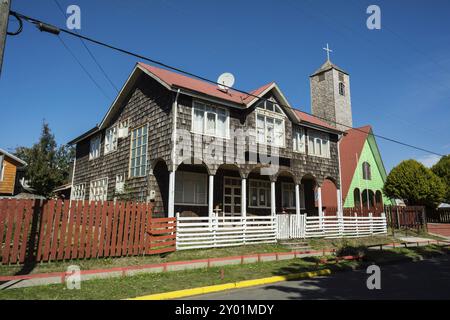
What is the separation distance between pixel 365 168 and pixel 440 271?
81.2 ft

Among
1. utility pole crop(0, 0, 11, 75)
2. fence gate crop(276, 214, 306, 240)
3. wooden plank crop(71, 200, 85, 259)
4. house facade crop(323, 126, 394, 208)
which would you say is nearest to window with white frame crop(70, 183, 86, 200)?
wooden plank crop(71, 200, 85, 259)

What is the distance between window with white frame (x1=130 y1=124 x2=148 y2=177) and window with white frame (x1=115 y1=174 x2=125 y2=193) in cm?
85

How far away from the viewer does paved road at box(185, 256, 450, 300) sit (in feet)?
22.8

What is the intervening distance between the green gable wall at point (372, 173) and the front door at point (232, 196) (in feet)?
52.0

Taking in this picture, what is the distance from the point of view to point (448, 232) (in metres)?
26.0

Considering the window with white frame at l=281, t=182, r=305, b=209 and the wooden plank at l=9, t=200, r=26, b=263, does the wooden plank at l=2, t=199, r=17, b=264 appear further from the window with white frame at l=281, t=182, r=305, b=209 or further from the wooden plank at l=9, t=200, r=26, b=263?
the window with white frame at l=281, t=182, r=305, b=209

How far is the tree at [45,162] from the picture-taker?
3941 cm

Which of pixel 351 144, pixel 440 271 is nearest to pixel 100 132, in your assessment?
pixel 440 271

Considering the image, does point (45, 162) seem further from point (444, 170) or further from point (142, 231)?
point (444, 170)

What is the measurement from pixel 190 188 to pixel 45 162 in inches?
1332

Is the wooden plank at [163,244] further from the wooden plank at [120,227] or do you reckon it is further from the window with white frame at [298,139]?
the window with white frame at [298,139]

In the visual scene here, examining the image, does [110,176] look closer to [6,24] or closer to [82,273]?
[82,273]

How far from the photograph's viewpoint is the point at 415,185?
30.8 meters

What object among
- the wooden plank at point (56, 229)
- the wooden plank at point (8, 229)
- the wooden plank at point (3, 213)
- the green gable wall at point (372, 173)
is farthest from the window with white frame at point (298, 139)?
the wooden plank at point (3, 213)
